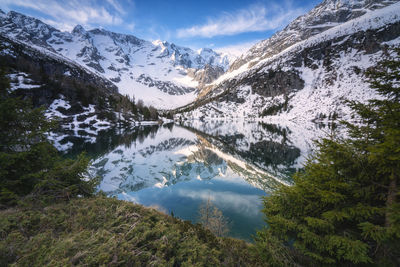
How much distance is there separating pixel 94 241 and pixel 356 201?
23.8ft

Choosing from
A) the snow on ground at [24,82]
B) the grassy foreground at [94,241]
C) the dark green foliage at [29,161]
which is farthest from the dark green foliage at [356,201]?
the snow on ground at [24,82]

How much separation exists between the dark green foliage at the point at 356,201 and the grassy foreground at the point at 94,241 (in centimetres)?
167

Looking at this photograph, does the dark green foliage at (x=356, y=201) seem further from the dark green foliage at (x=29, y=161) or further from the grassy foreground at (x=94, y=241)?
the dark green foliage at (x=29, y=161)

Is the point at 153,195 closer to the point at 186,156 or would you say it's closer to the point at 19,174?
the point at 19,174

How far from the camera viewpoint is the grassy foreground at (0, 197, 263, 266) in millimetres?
3178

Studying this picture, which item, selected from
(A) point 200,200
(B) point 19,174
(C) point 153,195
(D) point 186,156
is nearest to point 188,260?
(B) point 19,174

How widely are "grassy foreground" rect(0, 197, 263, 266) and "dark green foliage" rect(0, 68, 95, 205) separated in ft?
3.58

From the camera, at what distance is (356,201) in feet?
15.9

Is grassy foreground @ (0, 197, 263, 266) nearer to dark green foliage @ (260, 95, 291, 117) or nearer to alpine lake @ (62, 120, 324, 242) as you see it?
alpine lake @ (62, 120, 324, 242)

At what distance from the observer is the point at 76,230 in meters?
4.32

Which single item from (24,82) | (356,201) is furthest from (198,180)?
(24,82)

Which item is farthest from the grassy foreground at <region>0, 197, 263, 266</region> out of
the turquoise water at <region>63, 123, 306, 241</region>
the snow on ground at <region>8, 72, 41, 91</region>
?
the snow on ground at <region>8, 72, 41, 91</region>

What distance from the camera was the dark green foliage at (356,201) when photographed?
3.94 meters

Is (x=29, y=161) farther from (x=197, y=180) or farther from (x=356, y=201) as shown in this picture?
(x=197, y=180)
